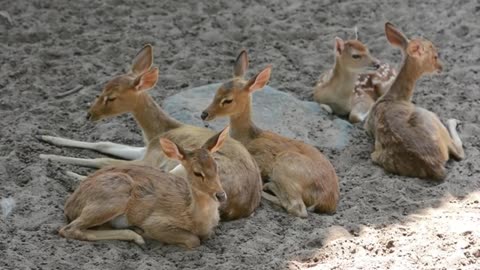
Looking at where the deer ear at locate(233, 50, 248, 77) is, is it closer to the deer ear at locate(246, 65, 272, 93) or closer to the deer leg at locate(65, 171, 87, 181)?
the deer ear at locate(246, 65, 272, 93)

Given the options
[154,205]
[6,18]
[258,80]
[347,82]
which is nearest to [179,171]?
[154,205]

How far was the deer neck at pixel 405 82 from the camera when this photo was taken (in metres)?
8.25

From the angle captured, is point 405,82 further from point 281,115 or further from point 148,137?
point 148,137

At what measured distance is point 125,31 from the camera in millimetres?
9703

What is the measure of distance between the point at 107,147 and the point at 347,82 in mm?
2246

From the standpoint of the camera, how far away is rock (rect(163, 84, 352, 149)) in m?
8.05

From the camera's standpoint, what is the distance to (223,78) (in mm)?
8984

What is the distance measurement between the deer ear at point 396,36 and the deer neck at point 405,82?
0.45 feet

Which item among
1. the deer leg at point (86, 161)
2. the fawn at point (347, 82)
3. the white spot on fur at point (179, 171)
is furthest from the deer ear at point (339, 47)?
the white spot on fur at point (179, 171)

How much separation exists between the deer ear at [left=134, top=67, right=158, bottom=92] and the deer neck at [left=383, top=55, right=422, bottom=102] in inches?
77.8

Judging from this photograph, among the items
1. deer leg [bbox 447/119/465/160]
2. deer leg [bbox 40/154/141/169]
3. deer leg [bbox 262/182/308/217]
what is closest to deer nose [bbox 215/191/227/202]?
deer leg [bbox 262/182/308/217]

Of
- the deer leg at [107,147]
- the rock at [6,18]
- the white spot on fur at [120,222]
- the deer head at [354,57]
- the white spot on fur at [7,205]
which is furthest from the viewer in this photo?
the rock at [6,18]

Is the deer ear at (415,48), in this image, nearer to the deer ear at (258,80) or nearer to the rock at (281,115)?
the rock at (281,115)

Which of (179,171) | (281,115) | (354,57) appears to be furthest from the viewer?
(354,57)
